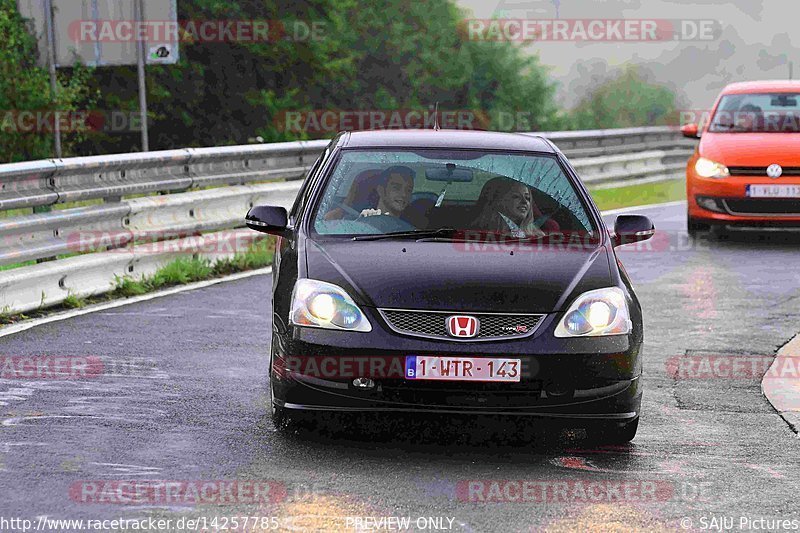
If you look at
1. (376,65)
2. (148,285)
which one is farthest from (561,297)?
(376,65)

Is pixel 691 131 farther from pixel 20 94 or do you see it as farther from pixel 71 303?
pixel 20 94

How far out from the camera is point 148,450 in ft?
21.4

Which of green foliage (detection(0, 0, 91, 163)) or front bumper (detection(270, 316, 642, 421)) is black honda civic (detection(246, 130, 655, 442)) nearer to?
front bumper (detection(270, 316, 642, 421))

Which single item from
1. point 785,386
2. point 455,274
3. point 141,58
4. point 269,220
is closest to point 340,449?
point 455,274

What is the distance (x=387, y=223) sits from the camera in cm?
741

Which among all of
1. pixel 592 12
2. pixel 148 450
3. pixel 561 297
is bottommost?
pixel 592 12

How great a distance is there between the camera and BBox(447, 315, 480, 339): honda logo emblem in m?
6.44

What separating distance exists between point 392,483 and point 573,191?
2302 millimetres

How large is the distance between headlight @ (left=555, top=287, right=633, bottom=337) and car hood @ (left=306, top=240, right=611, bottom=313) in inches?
1.8

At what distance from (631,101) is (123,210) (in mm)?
123797

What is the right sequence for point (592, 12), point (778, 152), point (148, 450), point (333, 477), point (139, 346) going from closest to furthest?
point (333, 477)
point (148, 450)
point (139, 346)
point (778, 152)
point (592, 12)

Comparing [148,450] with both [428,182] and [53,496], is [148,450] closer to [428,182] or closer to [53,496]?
[53,496]

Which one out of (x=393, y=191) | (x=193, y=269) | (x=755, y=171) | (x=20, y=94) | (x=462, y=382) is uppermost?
(x=393, y=191)

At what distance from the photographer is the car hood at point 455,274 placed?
6.52 m
